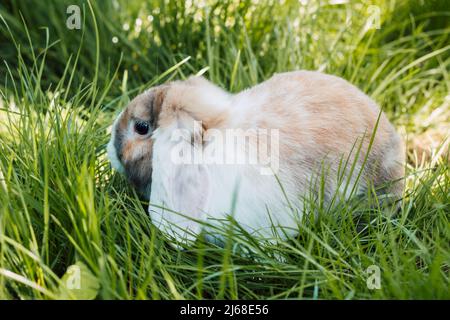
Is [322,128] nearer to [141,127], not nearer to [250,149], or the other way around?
[250,149]

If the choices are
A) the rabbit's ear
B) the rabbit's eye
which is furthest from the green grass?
the rabbit's eye

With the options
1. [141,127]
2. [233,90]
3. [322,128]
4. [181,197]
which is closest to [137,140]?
[141,127]

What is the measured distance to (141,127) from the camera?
233 centimetres

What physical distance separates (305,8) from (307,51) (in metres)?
0.29

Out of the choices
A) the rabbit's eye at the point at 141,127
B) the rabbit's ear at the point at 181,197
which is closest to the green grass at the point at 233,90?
the rabbit's ear at the point at 181,197

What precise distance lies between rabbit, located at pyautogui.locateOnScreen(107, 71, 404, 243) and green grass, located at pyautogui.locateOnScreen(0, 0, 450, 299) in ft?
0.30

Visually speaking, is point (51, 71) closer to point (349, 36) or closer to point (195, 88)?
point (195, 88)

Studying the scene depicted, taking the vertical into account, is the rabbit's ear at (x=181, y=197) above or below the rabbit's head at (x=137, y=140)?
below

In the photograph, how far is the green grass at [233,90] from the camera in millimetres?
1740

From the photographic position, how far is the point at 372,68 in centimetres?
343

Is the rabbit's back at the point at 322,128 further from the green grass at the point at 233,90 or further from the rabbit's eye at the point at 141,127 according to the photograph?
the rabbit's eye at the point at 141,127

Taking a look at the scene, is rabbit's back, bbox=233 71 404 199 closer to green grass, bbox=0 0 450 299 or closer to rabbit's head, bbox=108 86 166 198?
green grass, bbox=0 0 450 299

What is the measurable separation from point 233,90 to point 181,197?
1124 mm
